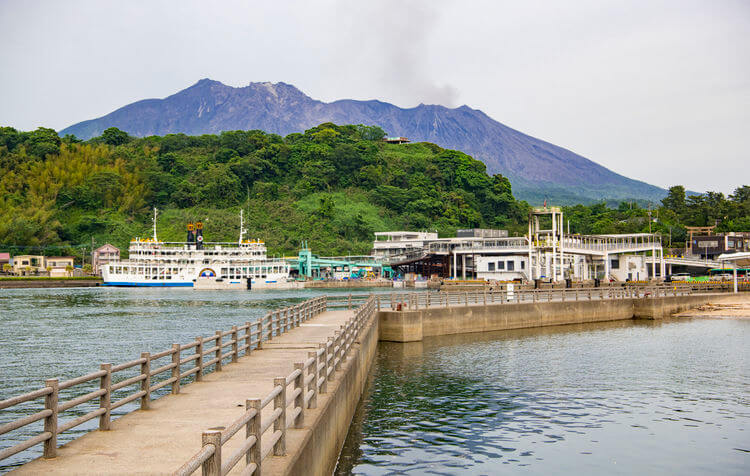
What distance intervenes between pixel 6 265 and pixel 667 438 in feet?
474

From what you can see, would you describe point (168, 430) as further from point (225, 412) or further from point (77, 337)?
point (77, 337)

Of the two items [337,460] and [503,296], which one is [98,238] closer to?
[503,296]

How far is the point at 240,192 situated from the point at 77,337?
134 meters

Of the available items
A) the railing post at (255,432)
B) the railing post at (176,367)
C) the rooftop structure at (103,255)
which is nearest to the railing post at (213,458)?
the railing post at (255,432)

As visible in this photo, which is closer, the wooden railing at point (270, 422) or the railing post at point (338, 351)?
the wooden railing at point (270, 422)

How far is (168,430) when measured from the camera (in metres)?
11.4

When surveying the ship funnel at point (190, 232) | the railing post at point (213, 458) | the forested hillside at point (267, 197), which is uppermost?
the forested hillside at point (267, 197)

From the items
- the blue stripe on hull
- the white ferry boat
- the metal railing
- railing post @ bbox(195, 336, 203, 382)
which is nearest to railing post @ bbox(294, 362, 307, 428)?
railing post @ bbox(195, 336, 203, 382)

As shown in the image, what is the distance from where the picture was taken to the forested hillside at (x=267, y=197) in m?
156

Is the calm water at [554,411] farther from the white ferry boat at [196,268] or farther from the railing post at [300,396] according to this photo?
the white ferry boat at [196,268]

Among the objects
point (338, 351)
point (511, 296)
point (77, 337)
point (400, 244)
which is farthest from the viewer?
point (400, 244)

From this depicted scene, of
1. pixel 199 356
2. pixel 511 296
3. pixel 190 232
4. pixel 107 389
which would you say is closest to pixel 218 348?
pixel 199 356

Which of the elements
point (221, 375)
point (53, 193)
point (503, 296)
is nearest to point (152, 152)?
point (53, 193)

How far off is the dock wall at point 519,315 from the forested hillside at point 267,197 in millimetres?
88352
